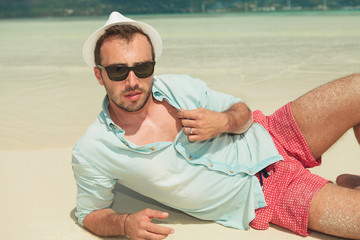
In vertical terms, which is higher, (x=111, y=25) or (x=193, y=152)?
(x=111, y=25)

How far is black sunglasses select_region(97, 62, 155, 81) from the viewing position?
244 cm

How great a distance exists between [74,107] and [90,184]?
4.34 m

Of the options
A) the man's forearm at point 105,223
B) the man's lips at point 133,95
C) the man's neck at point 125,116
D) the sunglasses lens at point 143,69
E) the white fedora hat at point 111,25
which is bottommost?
the man's forearm at point 105,223

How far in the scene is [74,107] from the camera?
666 cm

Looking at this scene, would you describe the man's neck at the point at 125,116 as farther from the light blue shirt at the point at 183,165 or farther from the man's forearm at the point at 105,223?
the man's forearm at the point at 105,223

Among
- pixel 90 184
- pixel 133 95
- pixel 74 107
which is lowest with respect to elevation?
pixel 74 107

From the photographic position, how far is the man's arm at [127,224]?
232cm

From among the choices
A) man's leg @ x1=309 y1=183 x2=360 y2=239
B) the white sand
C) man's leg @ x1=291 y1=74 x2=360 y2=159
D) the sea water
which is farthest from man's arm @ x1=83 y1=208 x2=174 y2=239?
the sea water

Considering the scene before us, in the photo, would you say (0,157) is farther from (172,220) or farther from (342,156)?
(342,156)

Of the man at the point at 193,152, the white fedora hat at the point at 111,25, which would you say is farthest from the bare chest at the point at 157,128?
the white fedora hat at the point at 111,25

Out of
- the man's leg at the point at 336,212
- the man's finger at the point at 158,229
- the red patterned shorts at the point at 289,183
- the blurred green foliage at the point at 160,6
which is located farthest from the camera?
the blurred green foliage at the point at 160,6

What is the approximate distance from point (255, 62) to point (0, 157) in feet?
27.8

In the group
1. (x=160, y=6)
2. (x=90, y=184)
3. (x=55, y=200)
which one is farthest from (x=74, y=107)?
(x=160, y=6)

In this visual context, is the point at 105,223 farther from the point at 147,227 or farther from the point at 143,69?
the point at 143,69
